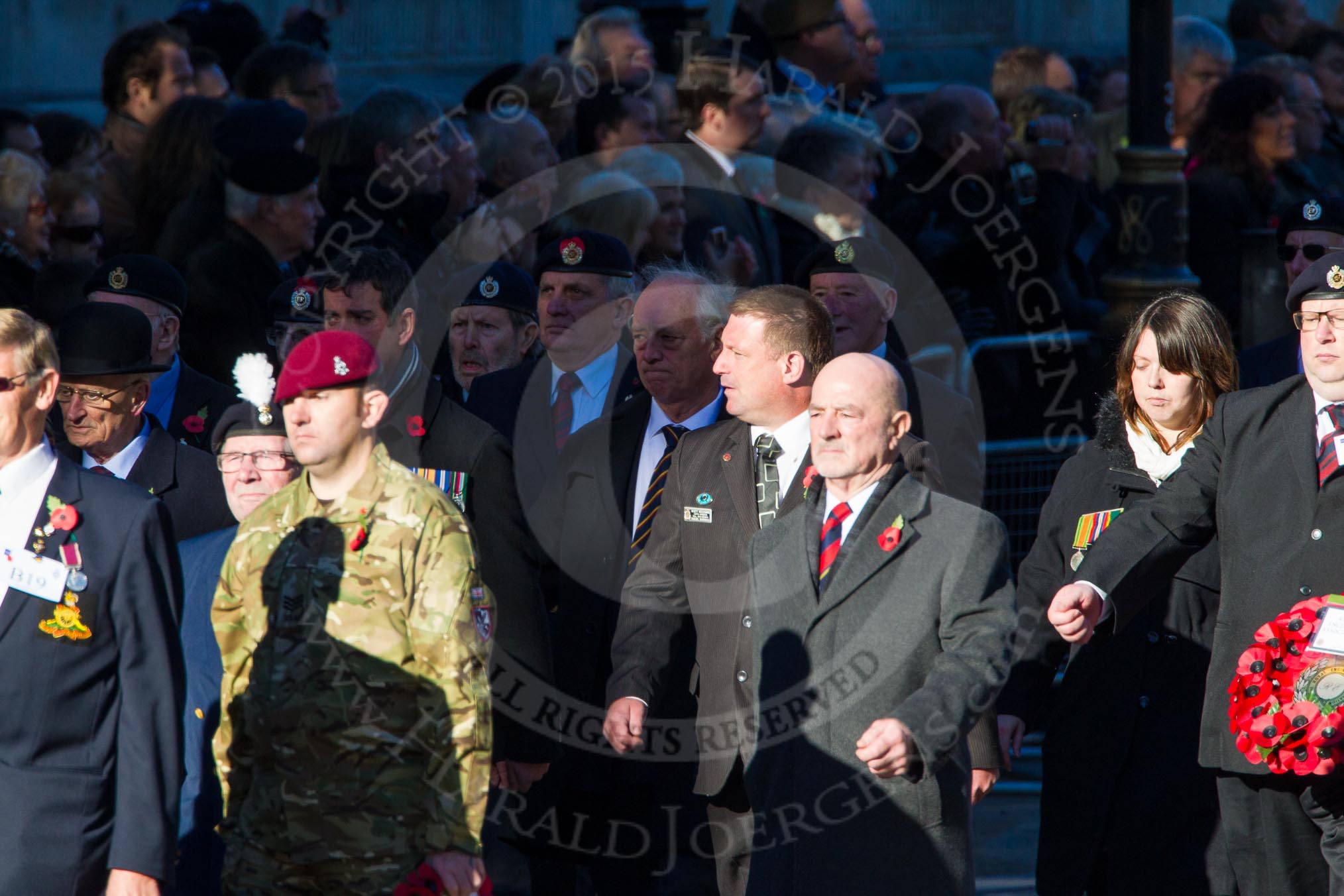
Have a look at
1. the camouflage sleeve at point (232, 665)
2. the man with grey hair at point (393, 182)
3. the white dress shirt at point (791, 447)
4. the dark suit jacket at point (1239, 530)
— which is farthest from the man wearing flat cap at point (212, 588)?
the man with grey hair at point (393, 182)

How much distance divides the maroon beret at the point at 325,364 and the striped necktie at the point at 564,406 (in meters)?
2.33

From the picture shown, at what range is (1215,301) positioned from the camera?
998 centimetres

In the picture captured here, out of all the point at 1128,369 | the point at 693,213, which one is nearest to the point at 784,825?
the point at 1128,369

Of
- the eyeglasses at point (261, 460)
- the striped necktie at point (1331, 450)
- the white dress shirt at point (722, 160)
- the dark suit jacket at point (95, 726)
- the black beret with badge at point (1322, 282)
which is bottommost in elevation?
the dark suit jacket at point (95, 726)

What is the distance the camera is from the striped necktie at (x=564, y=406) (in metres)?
6.96

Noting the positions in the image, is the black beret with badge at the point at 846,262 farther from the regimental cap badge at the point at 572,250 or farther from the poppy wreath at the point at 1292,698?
the poppy wreath at the point at 1292,698

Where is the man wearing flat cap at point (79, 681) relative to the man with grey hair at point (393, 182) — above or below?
below

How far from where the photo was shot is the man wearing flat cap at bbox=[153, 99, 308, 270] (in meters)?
8.06

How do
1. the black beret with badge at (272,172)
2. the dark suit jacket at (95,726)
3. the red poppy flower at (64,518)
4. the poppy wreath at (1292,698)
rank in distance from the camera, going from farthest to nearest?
the black beret with badge at (272,172)
the poppy wreath at (1292,698)
the red poppy flower at (64,518)
the dark suit jacket at (95,726)

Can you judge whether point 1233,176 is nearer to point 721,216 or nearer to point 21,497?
point 721,216

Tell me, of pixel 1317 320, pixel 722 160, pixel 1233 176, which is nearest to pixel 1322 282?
pixel 1317 320

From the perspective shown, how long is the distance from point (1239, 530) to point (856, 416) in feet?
3.95

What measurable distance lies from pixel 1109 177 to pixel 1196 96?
2.32 ft

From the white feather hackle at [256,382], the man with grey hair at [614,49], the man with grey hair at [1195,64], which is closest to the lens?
the white feather hackle at [256,382]
